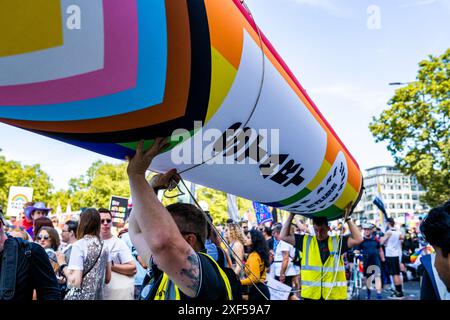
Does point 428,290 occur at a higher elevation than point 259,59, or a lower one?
lower

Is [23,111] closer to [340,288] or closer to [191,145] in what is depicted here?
[191,145]

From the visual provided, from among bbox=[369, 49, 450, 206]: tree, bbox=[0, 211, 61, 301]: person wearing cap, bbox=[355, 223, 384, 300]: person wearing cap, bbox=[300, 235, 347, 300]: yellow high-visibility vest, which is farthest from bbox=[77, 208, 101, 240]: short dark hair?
bbox=[369, 49, 450, 206]: tree

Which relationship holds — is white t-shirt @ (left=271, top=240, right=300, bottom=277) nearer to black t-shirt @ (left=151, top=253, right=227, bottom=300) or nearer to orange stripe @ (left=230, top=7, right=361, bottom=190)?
orange stripe @ (left=230, top=7, right=361, bottom=190)

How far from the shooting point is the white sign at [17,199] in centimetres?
1275

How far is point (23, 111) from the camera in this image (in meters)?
1.72

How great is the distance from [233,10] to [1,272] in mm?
2020

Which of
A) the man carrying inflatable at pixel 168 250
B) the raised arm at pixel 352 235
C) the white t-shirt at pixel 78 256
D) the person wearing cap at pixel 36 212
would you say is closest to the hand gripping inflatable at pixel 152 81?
the man carrying inflatable at pixel 168 250

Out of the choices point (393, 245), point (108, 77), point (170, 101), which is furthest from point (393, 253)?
point (108, 77)

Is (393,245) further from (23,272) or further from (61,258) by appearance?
(23,272)

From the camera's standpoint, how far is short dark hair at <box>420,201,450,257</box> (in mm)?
2027

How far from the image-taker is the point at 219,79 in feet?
6.16

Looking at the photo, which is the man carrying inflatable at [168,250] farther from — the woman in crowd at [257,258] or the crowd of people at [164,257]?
the woman in crowd at [257,258]
